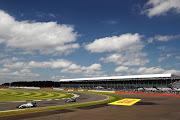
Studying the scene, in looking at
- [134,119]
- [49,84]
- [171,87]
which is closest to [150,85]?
[171,87]

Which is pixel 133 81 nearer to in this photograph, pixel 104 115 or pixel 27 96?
pixel 27 96

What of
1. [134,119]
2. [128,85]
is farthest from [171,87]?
[134,119]

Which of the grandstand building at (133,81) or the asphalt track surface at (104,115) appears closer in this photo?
the asphalt track surface at (104,115)

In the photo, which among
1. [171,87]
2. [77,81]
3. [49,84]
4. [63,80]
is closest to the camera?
[171,87]

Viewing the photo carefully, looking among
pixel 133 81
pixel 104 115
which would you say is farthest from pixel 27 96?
pixel 133 81

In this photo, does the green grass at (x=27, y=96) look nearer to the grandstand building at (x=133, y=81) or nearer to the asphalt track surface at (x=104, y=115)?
the asphalt track surface at (x=104, y=115)

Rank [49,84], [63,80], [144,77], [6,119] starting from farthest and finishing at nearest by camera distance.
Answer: [49,84]
[63,80]
[144,77]
[6,119]

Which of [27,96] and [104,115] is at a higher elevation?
[104,115]

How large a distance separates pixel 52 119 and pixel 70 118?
2190 millimetres

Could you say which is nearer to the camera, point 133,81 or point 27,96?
point 27,96

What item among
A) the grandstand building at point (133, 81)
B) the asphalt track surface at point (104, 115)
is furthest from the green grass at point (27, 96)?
the grandstand building at point (133, 81)

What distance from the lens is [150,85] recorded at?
103 m

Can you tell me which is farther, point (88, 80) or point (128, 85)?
point (88, 80)

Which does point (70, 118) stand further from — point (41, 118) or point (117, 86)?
point (117, 86)
